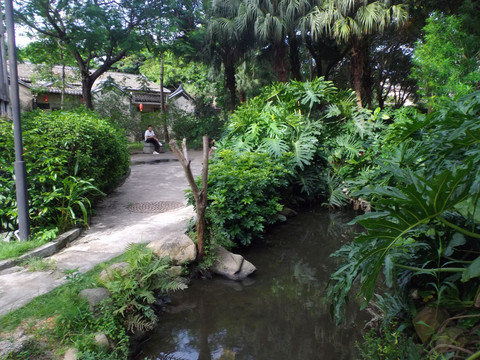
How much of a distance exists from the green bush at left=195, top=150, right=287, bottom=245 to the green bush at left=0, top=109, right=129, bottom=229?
6.40 ft

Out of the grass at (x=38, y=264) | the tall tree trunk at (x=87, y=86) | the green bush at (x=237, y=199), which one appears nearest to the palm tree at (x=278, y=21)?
the tall tree trunk at (x=87, y=86)

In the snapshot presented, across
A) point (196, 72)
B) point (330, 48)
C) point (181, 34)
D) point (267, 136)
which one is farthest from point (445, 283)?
point (196, 72)

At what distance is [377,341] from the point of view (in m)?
3.12

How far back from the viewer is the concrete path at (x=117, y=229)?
3.90m

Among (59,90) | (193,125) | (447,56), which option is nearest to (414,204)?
(447,56)

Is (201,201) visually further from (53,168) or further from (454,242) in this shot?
(454,242)

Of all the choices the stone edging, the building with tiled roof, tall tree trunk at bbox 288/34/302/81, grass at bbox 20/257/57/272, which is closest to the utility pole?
the stone edging

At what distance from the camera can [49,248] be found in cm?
484

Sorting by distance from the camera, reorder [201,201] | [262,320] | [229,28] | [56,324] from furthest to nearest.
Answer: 1. [229,28]
2. [201,201]
3. [262,320]
4. [56,324]

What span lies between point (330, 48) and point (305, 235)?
1298 cm

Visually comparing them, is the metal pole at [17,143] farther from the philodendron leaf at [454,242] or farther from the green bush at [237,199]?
the philodendron leaf at [454,242]

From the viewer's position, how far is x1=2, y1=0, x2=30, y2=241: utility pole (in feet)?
15.5

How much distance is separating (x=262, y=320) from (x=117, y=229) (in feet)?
9.75

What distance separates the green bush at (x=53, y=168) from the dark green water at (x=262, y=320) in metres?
2.34
